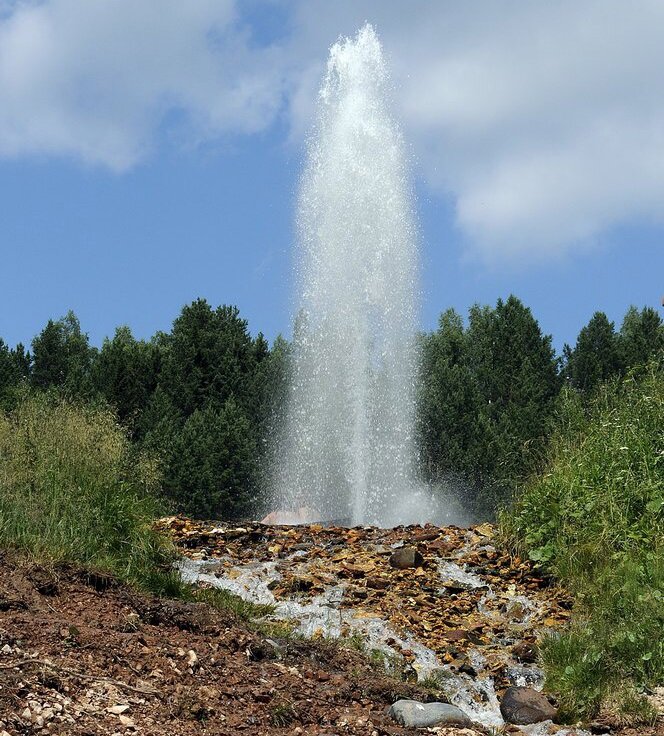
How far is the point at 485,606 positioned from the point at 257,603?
211 centimetres

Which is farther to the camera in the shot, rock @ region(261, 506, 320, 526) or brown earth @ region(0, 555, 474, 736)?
rock @ region(261, 506, 320, 526)

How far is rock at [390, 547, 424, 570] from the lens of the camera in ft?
32.1

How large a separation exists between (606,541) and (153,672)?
196 inches

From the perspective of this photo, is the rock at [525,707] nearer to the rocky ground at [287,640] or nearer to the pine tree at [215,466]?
the rocky ground at [287,640]

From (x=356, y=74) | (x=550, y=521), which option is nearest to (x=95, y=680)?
(x=550, y=521)

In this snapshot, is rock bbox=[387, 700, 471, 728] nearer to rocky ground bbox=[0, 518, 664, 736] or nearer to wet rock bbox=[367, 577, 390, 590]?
rocky ground bbox=[0, 518, 664, 736]

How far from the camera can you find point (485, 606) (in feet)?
29.7

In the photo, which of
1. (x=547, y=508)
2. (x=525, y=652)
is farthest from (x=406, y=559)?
(x=525, y=652)

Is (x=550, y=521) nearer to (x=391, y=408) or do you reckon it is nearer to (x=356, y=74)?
(x=391, y=408)

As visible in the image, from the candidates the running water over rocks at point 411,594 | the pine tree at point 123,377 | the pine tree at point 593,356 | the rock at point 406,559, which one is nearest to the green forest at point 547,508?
the running water over rocks at point 411,594

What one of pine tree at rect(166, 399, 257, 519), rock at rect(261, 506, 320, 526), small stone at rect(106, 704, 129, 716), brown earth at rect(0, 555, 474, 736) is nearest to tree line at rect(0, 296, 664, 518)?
pine tree at rect(166, 399, 257, 519)

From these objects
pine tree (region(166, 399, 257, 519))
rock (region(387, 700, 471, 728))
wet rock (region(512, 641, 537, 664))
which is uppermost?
pine tree (region(166, 399, 257, 519))

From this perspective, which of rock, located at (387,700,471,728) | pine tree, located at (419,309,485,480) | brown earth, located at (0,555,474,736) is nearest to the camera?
brown earth, located at (0,555,474,736)

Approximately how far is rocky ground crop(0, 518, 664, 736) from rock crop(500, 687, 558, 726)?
3.1 inches
